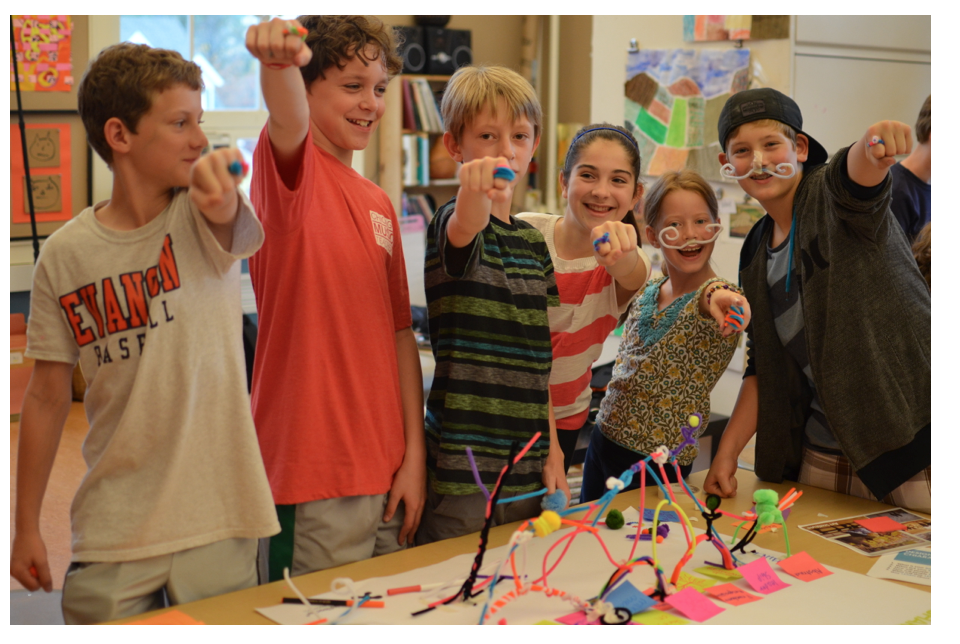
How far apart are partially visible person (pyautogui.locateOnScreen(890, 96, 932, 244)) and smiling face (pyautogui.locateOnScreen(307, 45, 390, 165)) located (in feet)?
5.16

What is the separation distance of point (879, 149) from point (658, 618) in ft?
2.55

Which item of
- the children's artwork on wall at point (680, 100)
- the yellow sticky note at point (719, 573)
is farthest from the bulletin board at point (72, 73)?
the yellow sticky note at point (719, 573)

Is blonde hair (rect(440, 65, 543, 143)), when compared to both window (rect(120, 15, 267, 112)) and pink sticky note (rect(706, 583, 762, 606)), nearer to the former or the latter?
pink sticky note (rect(706, 583, 762, 606))

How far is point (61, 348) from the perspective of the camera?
44.2 inches

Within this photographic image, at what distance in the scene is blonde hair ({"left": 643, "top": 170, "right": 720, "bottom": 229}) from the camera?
1647mm

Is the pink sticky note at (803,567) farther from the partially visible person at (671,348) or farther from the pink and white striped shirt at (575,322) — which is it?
the pink and white striped shirt at (575,322)

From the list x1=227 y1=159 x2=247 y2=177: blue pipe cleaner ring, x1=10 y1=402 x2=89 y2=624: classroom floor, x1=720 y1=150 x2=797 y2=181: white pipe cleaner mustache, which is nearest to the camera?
x1=227 y1=159 x2=247 y2=177: blue pipe cleaner ring

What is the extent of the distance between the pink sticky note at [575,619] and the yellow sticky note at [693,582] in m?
0.17

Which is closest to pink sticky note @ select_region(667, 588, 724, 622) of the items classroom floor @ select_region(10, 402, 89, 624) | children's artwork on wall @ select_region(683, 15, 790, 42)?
classroom floor @ select_region(10, 402, 89, 624)

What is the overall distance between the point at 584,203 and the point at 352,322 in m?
0.54

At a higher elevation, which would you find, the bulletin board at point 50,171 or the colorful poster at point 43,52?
the colorful poster at point 43,52

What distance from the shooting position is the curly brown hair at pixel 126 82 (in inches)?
43.8

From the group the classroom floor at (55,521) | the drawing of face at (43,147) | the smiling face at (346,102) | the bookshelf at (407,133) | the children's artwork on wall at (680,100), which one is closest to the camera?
the smiling face at (346,102)

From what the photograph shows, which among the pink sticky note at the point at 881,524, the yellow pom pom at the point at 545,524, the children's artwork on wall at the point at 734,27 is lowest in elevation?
the pink sticky note at the point at 881,524
